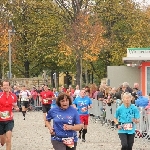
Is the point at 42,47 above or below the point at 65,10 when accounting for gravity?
below

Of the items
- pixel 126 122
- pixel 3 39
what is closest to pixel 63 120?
pixel 126 122

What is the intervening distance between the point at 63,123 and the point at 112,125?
528 inches

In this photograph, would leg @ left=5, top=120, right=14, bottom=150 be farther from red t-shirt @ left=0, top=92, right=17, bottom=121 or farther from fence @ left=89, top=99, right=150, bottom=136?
fence @ left=89, top=99, right=150, bottom=136

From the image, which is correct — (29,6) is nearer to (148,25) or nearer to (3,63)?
(3,63)

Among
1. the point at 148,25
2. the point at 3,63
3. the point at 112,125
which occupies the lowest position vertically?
the point at 112,125

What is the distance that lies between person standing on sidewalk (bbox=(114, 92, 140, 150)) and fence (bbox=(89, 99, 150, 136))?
5.44 meters

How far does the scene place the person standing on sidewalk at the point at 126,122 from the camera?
1102cm

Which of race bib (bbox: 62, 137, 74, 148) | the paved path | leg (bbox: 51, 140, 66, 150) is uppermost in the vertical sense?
race bib (bbox: 62, 137, 74, 148)

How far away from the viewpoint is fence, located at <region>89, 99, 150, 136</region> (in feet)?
55.3

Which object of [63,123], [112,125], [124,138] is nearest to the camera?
[63,123]

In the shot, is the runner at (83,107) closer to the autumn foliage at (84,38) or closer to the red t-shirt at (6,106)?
the red t-shirt at (6,106)

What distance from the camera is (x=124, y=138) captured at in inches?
434

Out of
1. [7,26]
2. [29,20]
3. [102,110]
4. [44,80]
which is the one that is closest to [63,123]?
[102,110]

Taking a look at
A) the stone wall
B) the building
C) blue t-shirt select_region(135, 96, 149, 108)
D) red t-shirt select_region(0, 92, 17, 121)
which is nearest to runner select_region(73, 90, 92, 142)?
blue t-shirt select_region(135, 96, 149, 108)
